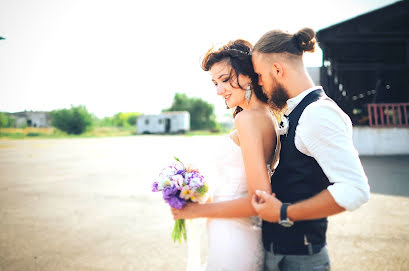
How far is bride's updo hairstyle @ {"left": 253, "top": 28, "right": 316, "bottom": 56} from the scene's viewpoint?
136 cm

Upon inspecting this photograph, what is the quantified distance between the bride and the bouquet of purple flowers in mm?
68

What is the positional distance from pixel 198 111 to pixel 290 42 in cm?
6524

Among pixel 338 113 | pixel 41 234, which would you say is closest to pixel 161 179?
pixel 338 113

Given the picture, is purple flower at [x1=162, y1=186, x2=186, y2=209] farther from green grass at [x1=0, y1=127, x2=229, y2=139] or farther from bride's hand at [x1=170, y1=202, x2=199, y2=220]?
green grass at [x1=0, y1=127, x2=229, y2=139]

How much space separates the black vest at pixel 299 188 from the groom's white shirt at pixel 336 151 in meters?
0.10

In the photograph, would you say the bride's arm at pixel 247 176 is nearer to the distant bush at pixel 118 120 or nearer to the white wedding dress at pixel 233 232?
the white wedding dress at pixel 233 232

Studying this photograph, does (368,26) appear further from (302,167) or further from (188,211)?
(188,211)

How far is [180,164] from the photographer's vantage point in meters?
1.69

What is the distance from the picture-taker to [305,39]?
136 cm

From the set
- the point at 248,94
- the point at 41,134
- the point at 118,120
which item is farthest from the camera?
the point at 118,120

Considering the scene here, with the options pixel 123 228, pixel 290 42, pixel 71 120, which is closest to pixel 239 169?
pixel 290 42

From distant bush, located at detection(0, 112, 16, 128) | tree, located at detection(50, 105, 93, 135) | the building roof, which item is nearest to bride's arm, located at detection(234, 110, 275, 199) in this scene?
the building roof

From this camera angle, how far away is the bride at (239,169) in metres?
1.36

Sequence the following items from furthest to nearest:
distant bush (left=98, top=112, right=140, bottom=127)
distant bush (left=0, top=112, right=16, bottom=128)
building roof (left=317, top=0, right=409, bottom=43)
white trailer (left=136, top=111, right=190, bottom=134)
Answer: distant bush (left=98, top=112, right=140, bottom=127) < distant bush (left=0, top=112, right=16, bottom=128) < white trailer (left=136, top=111, right=190, bottom=134) < building roof (left=317, top=0, right=409, bottom=43)
